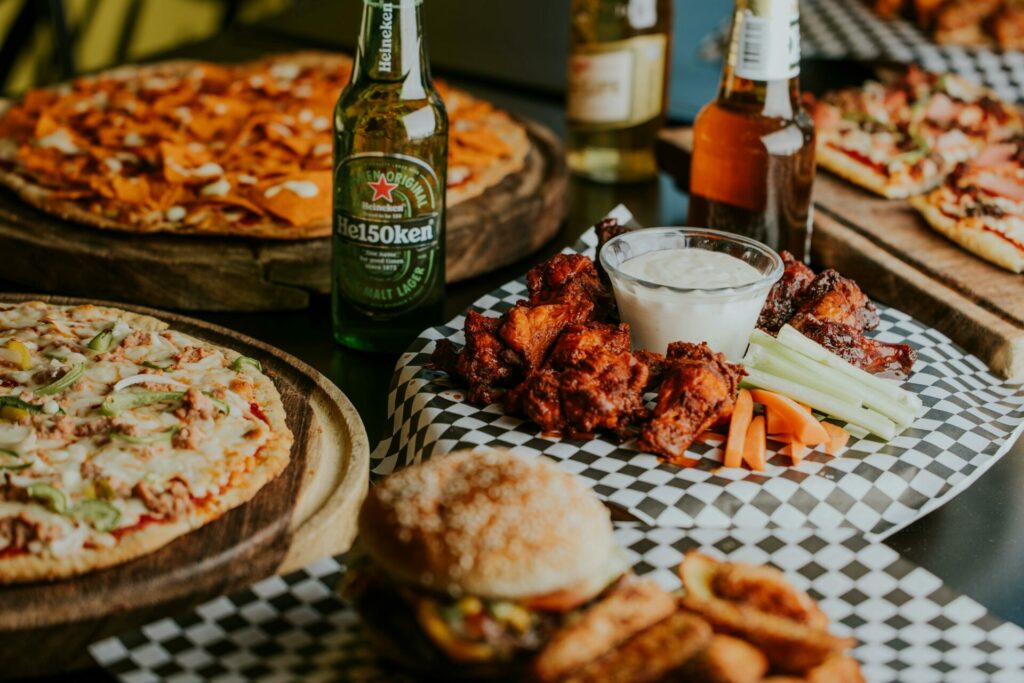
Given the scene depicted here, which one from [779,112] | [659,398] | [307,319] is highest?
[779,112]

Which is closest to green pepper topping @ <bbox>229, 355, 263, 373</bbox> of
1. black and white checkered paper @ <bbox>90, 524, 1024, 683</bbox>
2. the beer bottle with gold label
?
black and white checkered paper @ <bbox>90, 524, 1024, 683</bbox>

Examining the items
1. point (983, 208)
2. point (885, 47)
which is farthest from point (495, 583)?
point (885, 47)

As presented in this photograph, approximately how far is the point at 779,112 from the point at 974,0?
241 cm

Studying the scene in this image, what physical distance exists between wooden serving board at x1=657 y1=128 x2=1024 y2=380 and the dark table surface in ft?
1.04

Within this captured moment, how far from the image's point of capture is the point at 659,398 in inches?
85.2

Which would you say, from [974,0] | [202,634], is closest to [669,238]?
[202,634]

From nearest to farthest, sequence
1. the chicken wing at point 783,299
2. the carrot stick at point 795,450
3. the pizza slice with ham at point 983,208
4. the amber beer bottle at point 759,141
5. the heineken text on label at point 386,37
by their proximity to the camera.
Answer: the carrot stick at point 795,450, the heineken text on label at point 386,37, the chicken wing at point 783,299, the amber beer bottle at point 759,141, the pizza slice with ham at point 983,208

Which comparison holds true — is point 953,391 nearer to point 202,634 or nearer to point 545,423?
point 545,423

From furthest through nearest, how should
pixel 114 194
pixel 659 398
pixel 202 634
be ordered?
pixel 114 194
pixel 659 398
pixel 202 634

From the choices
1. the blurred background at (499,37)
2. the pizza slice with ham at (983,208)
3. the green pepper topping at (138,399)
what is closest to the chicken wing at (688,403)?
the green pepper topping at (138,399)

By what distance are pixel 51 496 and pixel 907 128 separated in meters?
2.86

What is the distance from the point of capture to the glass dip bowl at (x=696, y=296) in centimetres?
232

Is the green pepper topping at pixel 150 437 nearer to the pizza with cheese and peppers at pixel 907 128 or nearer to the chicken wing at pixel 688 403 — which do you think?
the chicken wing at pixel 688 403

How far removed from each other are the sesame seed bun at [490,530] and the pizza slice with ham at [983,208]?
1687mm
